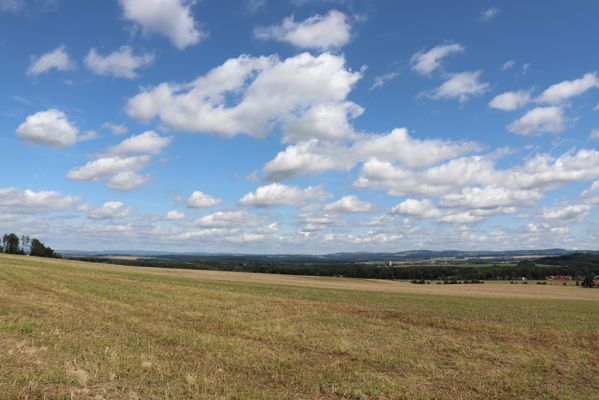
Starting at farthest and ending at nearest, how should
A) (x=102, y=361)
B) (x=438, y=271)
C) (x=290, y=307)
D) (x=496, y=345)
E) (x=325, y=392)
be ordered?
1. (x=438, y=271)
2. (x=290, y=307)
3. (x=496, y=345)
4. (x=102, y=361)
5. (x=325, y=392)

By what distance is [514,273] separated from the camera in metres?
157

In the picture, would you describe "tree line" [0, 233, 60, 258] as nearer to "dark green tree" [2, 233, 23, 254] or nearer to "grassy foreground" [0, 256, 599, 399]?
"dark green tree" [2, 233, 23, 254]

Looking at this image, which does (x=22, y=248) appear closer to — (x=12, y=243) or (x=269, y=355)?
(x=12, y=243)

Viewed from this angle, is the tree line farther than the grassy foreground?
Yes

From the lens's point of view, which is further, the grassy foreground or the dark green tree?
the dark green tree

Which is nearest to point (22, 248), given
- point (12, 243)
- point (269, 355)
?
point (12, 243)

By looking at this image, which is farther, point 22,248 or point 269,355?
point 22,248

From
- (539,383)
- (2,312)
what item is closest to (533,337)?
Answer: (539,383)

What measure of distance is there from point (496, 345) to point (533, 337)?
415cm

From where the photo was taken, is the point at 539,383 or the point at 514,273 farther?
the point at 514,273

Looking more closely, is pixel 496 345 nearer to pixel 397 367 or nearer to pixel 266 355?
pixel 397 367

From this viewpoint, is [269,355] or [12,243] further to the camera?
[12,243]

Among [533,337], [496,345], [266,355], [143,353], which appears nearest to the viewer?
[143,353]

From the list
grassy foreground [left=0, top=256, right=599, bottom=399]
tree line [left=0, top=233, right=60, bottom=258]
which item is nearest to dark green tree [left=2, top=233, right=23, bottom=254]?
tree line [left=0, top=233, right=60, bottom=258]
